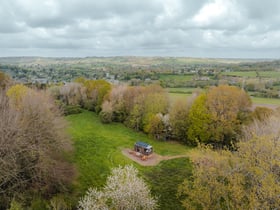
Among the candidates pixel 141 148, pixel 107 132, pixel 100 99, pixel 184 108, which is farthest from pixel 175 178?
pixel 100 99

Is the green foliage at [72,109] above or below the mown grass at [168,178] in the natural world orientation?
above

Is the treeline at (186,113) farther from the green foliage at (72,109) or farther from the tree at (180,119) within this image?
the green foliage at (72,109)

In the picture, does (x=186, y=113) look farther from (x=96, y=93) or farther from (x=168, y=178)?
(x=96, y=93)

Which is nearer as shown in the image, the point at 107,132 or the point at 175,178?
the point at 175,178

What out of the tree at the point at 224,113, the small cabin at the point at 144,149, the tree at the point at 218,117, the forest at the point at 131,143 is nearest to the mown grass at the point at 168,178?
the forest at the point at 131,143

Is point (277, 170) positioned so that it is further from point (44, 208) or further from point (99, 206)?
point (44, 208)

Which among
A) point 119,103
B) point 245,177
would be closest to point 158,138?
point 119,103

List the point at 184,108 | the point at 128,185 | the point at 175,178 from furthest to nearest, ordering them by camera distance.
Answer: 1. the point at 184,108
2. the point at 175,178
3. the point at 128,185
